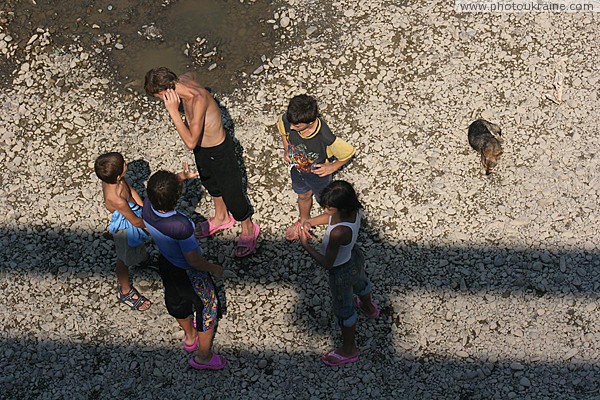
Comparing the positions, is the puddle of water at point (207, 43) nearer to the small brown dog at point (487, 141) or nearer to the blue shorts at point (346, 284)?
the small brown dog at point (487, 141)

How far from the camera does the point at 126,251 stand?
238 inches

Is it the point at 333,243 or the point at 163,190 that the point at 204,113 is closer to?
the point at 163,190

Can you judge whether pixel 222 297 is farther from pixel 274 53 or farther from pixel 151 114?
pixel 274 53

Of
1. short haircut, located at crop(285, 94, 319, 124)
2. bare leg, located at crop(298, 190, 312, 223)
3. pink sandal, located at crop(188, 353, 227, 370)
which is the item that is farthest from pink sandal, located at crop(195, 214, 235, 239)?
short haircut, located at crop(285, 94, 319, 124)

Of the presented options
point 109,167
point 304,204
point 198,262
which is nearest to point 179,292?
point 198,262

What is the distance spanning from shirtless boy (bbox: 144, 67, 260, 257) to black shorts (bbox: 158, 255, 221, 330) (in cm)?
120

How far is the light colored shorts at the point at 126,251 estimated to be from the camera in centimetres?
596

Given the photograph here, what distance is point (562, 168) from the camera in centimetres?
728

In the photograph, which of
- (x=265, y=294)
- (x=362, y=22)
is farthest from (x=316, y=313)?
(x=362, y=22)

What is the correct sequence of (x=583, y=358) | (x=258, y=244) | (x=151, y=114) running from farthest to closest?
1. (x=151, y=114)
2. (x=258, y=244)
3. (x=583, y=358)

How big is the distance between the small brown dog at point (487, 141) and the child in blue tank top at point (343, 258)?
7.16ft

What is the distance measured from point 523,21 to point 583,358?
4651 millimetres

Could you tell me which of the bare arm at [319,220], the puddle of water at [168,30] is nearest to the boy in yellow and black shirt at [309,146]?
the bare arm at [319,220]

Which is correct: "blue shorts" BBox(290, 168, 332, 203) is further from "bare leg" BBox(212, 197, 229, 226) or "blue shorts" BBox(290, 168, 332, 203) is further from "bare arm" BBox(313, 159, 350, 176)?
"bare leg" BBox(212, 197, 229, 226)
